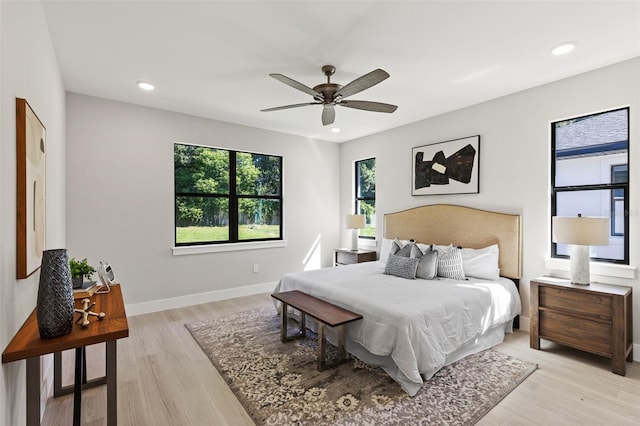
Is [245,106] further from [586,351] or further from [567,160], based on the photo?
[586,351]

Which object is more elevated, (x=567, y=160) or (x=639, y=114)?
(x=639, y=114)

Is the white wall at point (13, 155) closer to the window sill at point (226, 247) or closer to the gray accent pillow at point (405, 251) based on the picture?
the window sill at point (226, 247)

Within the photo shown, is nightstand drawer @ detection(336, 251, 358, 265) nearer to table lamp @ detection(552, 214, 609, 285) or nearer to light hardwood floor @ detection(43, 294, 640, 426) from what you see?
light hardwood floor @ detection(43, 294, 640, 426)

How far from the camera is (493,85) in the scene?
11.1ft

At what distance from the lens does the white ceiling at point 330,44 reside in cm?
212

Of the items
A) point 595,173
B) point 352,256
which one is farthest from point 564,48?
point 352,256

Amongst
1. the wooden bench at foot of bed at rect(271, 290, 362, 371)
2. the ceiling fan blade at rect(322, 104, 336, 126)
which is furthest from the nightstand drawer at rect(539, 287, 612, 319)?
the ceiling fan blade at rect(322, 104, 336, 126)

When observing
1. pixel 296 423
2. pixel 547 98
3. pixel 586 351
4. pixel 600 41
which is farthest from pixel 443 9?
pixel 586 351

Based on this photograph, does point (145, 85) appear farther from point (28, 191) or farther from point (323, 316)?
point (323, 316)

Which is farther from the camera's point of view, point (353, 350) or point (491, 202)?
point (491, 202)

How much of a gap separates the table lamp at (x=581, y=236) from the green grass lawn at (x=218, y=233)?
385 centimetres

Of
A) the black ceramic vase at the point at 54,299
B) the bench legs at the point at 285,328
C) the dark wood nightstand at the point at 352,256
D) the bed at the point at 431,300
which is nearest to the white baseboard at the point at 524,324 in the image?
the bed at the point at 431,300

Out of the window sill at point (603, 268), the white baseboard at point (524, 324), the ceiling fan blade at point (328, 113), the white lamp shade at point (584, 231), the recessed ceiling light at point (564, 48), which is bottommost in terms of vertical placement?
the white baseboard at point (524, 324)

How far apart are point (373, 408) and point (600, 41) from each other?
3285mm
